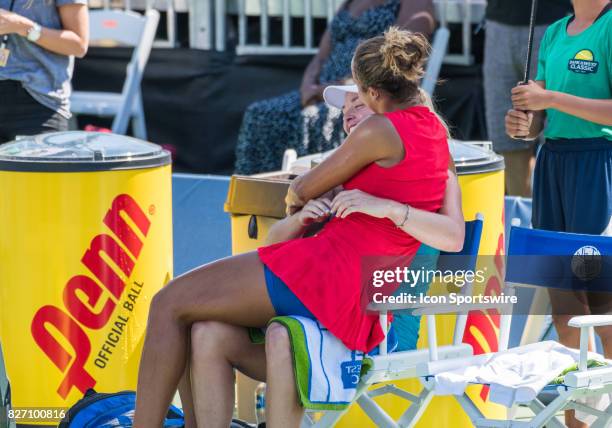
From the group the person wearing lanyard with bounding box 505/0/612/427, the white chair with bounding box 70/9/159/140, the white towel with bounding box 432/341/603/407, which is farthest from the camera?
the white chair with bounding box 70/9/159/140

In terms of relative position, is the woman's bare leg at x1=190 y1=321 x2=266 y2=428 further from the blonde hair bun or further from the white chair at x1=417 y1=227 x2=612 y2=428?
the blonde hair bun

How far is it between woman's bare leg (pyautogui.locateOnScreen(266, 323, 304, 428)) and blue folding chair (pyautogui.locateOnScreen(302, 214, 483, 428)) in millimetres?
184

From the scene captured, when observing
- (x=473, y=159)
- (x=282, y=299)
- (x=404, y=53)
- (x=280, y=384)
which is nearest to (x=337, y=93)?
(x=404, y=53)

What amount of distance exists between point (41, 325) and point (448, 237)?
1.44 metres

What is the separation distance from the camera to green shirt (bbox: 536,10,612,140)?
3666 mm

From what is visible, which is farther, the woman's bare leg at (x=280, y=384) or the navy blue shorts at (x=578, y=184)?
the navy blue shorts at (x=578, y=184)

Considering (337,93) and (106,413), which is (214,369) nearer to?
(106,413)

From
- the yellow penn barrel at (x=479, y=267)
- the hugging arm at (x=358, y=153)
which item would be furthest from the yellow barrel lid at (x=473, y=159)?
the hugging arm at (x=358, y=153)

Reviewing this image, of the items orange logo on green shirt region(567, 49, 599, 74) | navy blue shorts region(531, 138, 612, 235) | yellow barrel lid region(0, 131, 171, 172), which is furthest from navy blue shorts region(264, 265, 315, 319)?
orange logo on green shirt region(567, 49, 599, 74)

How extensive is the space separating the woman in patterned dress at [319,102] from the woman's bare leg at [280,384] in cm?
316

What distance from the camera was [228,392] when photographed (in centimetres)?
313

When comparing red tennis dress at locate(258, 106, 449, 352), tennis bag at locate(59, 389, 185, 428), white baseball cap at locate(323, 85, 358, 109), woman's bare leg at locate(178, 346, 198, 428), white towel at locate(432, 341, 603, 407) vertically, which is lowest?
tennis bag at locate(59, 389, 185, 428)

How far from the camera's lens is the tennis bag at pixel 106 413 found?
11.2 ft

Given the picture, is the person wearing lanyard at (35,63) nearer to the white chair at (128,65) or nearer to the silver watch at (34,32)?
the silver watch at (34,32)
